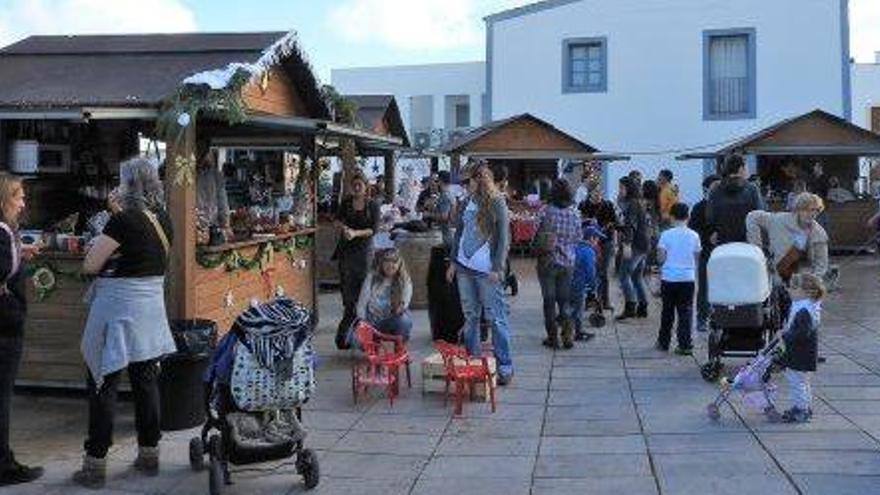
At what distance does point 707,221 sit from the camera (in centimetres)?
973

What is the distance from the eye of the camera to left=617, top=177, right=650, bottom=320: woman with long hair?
1223 centimetres

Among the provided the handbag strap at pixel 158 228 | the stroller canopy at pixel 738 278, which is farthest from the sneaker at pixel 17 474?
the stroller canopy at pixel 738 278

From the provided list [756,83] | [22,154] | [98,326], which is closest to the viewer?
[98,326]

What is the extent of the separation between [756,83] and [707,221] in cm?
1704

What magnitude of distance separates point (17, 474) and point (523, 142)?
51.4ft

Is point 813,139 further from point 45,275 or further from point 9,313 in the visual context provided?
point 9,313

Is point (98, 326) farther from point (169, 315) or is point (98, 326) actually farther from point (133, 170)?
point (169, 315)

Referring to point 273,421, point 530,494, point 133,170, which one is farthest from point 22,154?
point 530,494

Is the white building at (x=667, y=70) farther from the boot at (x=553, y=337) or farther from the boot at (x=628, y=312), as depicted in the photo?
the boot at (x=553, y=337)

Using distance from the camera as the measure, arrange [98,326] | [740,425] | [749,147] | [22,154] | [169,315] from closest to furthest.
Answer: [98,326]
[740,425]
[169,315]
[22,154]
[749,147]

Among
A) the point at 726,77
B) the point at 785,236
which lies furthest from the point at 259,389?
the point at 726,77

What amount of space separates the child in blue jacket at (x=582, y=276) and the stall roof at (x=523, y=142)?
8.90 m

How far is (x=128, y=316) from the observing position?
19.9 feet

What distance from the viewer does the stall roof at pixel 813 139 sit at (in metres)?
19.7
